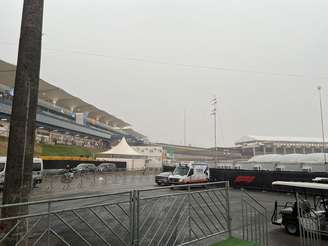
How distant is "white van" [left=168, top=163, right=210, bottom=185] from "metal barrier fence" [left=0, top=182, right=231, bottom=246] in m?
18.7

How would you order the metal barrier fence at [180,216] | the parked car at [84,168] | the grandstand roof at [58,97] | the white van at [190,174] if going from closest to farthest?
1. the metal barrier fence at [180,216]
2. the white van at [190,174]
3. the parked car at [84,168]
4. the grandstand roof at [58,97]

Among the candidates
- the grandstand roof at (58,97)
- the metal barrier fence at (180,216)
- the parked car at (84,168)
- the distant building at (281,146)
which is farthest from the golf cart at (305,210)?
the distant building at (281,146)

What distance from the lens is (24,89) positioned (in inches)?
229

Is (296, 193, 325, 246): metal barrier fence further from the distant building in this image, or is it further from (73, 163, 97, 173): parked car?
the distant building

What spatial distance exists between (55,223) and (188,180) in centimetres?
2302

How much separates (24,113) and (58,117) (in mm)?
68717

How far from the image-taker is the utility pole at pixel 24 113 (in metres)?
5.57

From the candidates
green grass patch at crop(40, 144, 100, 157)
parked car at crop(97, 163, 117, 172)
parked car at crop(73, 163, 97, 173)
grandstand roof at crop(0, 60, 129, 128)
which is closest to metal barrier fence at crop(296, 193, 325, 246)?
parked car at crop(73, 163, 97, 173)

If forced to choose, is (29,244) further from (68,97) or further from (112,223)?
(68,97)

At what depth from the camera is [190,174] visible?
1100 inches

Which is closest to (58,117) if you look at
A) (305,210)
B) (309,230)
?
(305,210)

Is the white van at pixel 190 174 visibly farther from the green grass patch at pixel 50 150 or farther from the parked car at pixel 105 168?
the green grass patch at pixel 50 150

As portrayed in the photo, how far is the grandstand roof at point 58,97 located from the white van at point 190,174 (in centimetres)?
4276

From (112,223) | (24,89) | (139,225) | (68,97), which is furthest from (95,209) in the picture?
(68,97)
